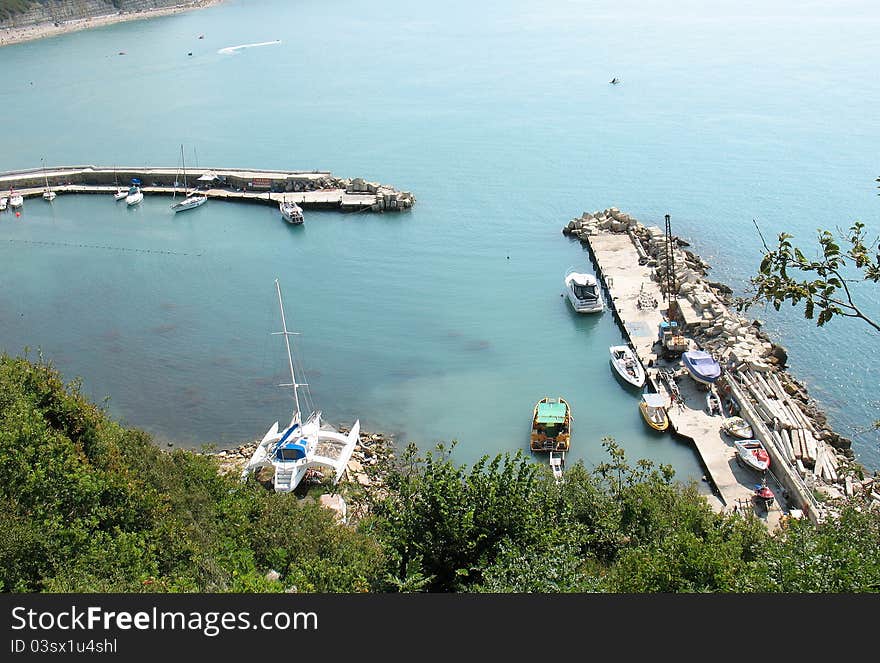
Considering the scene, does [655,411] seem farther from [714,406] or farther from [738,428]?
[738,428]

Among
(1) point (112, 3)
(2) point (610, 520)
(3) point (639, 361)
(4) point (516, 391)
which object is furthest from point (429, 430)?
(1) point (112, 3)

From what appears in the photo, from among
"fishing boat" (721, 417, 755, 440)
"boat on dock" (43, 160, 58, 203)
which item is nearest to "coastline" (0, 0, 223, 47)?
"boat on dock" (43, 160, 58, 203)

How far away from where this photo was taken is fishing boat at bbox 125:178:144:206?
2685 inches

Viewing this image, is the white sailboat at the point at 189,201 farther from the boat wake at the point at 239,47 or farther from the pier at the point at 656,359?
the boat wake at the point at 239,47

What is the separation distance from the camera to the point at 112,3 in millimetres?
172625

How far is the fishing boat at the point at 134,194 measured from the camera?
6819cm

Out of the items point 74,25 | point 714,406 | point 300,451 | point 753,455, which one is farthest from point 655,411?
point 74,25

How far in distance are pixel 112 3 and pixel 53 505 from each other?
588 feet

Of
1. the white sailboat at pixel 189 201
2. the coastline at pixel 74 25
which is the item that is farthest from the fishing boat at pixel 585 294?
the coastline at pixel 74 25

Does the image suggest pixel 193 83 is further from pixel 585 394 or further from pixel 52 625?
pixel 52 625

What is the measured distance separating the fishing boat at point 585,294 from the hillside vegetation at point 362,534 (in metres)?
20.1

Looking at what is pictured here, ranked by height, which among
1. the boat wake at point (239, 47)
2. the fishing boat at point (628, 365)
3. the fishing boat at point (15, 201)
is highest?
the boat wake at point (239, 47)

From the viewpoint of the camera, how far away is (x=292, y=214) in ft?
204

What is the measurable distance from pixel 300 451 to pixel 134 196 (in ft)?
146
